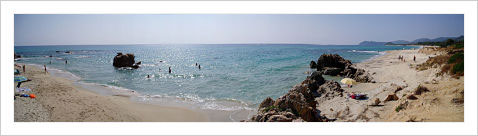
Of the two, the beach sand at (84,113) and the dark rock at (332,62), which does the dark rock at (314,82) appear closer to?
the beach sand at (84,113)

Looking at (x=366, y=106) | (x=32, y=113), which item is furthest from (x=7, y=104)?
(x=366, y=106)

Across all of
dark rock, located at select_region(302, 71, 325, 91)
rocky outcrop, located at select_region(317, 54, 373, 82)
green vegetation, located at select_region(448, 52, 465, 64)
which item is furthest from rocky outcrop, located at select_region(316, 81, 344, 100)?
rocky outcrop, located at select_region(317, 54, 373, 82)

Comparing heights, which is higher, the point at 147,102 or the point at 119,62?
the point at 119,62

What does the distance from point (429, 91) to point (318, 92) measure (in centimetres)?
520

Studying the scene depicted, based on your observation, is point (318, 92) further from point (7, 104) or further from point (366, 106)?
point (7, 104)

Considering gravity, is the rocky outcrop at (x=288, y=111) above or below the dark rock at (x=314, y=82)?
below

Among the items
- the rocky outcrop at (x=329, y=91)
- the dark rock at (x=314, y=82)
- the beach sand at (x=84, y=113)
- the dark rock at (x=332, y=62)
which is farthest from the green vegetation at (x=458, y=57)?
the dark rock at (x=332, y=62)

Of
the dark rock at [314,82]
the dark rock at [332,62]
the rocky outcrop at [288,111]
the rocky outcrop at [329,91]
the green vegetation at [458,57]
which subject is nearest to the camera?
the rocky outcrop at [288,111]

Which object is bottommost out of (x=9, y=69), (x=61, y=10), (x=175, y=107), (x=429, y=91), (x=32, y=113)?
(x=175, y=107)

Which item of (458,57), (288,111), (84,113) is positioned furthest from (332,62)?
(84,113)

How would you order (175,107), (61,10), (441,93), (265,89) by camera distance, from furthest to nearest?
(265,89) → (175,107) → (441,93) → (61,10)

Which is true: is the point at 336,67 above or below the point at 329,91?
above

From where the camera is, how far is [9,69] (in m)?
6.03

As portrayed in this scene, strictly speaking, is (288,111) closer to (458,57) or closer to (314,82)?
(314,82)
